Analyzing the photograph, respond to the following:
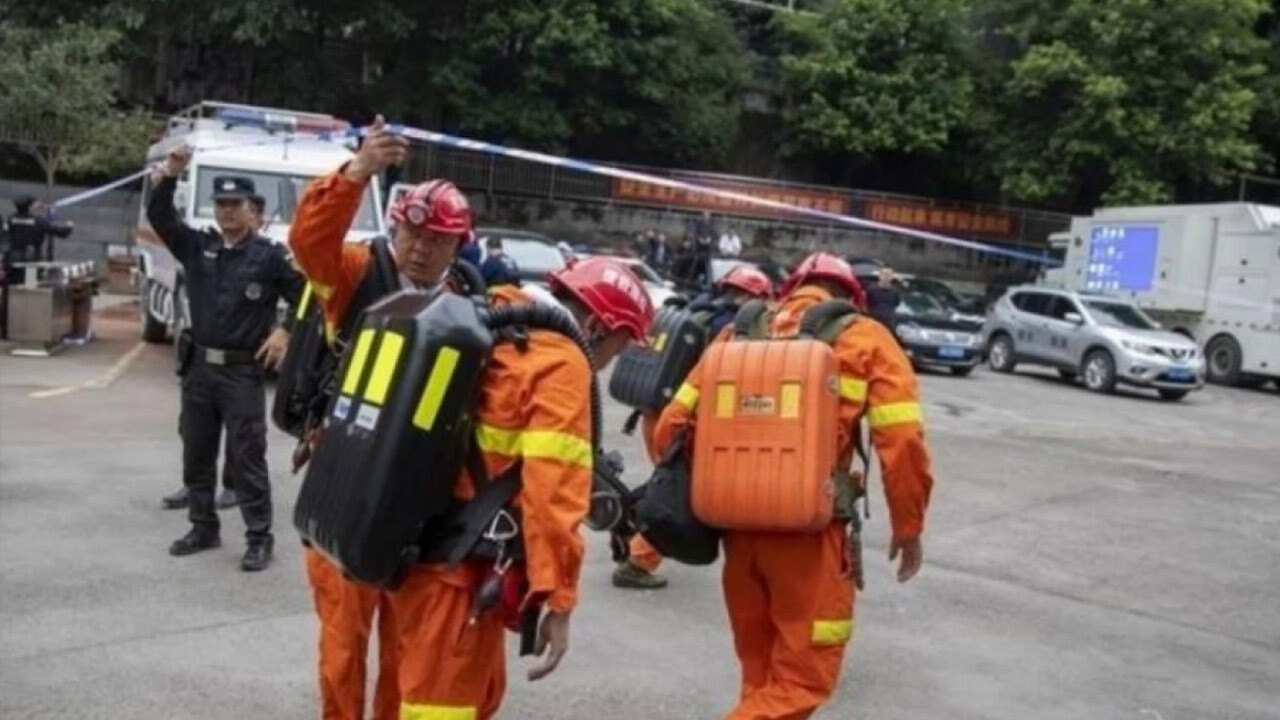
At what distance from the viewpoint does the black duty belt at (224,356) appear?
6969 mm

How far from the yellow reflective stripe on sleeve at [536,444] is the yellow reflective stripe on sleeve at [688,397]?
125 centimetres

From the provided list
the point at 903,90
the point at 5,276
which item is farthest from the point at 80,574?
the point at 903,90

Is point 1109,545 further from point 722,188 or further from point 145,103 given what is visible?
point 145,103

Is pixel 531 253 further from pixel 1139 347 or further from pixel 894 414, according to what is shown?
pixel 894 414

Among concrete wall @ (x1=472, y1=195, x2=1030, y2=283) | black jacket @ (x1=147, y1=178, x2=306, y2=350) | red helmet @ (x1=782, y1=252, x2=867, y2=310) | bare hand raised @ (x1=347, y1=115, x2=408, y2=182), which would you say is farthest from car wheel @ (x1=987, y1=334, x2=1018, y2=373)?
bare hand raised @ (x1=347, y1=115, x2=408, y2=182)

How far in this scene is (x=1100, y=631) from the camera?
22.4 feet

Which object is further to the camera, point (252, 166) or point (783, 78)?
point (783, 78)

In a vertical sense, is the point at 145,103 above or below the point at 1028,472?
above

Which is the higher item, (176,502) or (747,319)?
(747,319)

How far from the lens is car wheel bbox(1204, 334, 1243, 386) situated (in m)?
23.8

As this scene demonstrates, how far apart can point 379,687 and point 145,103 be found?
3065cm

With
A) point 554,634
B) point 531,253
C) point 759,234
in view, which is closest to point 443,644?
point 554,634

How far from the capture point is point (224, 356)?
6.97 metres

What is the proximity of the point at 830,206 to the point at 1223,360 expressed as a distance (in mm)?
11707
